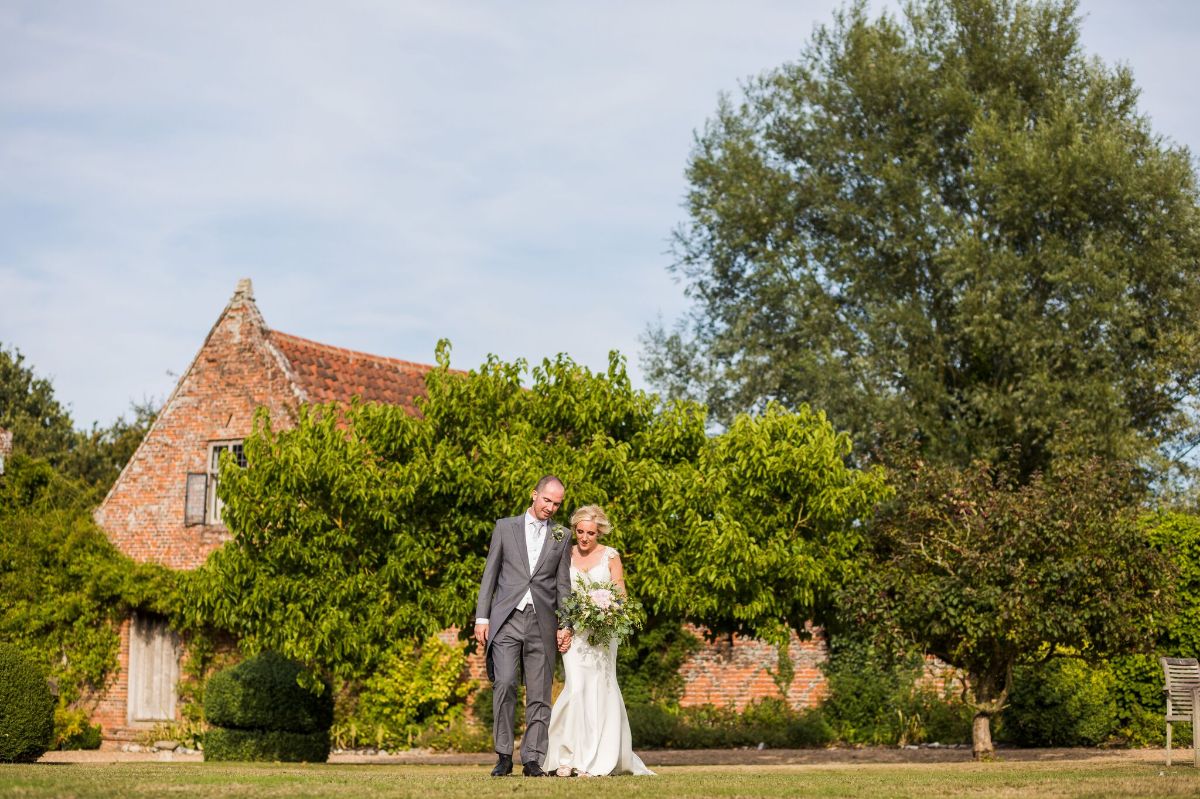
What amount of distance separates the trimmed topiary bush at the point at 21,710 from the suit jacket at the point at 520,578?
6.83 meters

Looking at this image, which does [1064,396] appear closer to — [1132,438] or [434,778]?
[1132,438]

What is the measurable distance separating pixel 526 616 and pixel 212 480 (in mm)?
15989

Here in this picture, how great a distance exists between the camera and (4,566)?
24.2 m

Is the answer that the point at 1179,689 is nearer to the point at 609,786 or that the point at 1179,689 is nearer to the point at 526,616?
the point at 526,616

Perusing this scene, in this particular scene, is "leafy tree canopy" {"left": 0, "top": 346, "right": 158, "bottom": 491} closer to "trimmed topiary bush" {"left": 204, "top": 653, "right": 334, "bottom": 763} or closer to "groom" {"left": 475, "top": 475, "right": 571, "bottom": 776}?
"trimmed topiary bush" {"left": 204, "top": 653, "right": 334, "bottom": 763}

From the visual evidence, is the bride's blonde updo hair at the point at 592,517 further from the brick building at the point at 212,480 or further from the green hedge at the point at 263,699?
the brick building at the point at 212,480

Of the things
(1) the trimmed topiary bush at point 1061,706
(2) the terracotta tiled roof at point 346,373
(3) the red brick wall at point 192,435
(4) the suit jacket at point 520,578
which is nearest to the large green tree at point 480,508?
(4) the suit jacket at point 520,578

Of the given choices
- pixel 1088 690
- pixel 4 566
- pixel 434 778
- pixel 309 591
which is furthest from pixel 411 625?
pixel 4 566

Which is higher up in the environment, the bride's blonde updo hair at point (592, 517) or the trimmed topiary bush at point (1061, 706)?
the bride's blonde updo hair at point (592, 517)

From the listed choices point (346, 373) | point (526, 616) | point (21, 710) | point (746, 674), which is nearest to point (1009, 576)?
point (526, 616)

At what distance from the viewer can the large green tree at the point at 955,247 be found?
2322cm

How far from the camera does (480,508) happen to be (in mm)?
15805

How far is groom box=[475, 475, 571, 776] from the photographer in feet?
33.2

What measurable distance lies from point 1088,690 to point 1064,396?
5131 millimetres
